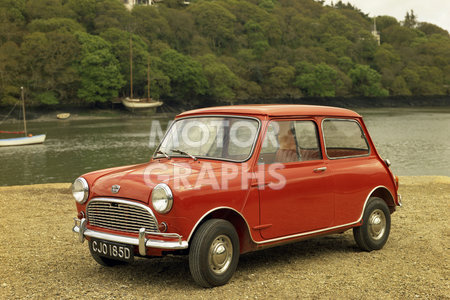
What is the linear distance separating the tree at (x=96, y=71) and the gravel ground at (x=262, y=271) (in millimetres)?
83970

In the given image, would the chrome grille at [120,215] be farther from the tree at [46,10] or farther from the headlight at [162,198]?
the tree at [46,10]

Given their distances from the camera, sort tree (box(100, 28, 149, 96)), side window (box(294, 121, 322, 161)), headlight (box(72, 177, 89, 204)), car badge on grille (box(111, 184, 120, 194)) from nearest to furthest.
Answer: car badge on grille (box(111, 184, 120, 194))
headlight (box(72, 177, 89, 204))
side window (box(294, 121, 322, 161))
tree (box(100, 28, 149, 96))

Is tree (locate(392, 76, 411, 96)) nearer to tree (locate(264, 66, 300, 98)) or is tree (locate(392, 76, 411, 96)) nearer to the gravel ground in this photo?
tree (locate(264, 66, 300, 98))

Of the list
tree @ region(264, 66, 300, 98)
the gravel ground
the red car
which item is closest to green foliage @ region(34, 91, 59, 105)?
tree @ region(264, 66, 300, 98)

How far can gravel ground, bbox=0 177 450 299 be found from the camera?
228 inches

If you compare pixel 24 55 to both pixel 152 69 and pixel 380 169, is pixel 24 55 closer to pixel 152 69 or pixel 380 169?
pixel 152 69

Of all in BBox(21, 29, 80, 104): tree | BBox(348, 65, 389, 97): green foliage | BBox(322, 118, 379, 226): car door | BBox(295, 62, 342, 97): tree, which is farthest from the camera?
BBox(348, 65, 389, 97): green foliage

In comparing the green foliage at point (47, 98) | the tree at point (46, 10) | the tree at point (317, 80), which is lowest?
the green foliage at point (47, 98)

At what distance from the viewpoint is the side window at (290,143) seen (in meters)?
6.48

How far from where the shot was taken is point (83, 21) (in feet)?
373

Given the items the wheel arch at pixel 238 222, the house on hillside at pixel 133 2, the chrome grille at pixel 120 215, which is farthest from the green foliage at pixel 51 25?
the wheel arch at pixel 238 222

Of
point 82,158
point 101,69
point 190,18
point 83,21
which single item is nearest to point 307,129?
point 82,158

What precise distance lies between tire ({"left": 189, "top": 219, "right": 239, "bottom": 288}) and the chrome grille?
0.49 metres

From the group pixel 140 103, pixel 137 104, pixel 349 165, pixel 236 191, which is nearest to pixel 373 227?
pixel 349 165
